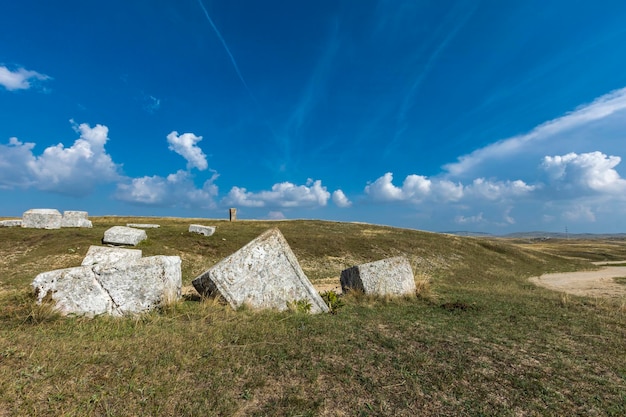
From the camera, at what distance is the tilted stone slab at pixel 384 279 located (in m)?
12.3

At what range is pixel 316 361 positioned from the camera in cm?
568

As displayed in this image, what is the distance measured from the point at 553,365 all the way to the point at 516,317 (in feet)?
13.1

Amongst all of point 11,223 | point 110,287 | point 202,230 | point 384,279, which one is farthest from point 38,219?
point 384,279

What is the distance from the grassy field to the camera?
14.0 ft

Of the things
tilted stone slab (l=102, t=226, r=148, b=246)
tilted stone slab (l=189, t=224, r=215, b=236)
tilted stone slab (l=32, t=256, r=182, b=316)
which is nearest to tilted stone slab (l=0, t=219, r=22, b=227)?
tilted stone slab (l=102, t=226, r=148, b=246)

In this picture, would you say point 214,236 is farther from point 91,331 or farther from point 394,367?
point 394,367

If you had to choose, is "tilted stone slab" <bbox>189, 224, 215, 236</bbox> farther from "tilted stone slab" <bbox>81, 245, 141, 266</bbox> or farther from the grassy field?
the grassy field

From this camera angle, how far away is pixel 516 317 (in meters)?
9.34

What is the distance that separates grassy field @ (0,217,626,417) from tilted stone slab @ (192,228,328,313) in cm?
62

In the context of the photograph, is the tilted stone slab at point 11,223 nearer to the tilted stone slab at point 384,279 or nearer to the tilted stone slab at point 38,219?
the tilted stone slab at point 38,219

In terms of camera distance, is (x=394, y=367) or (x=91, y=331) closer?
(x=394, y=367)

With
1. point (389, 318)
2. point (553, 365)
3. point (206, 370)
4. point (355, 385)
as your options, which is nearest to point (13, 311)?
point (206, 370)

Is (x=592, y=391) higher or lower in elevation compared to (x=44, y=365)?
lower

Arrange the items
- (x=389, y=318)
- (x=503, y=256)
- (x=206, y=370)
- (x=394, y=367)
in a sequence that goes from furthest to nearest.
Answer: (x=503, y=256)
(x=389, y=318)
(x=394, y=367)
(x=206, y=370)
